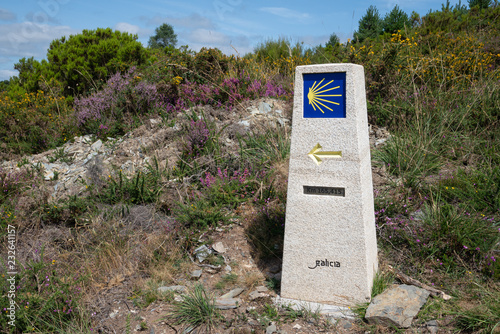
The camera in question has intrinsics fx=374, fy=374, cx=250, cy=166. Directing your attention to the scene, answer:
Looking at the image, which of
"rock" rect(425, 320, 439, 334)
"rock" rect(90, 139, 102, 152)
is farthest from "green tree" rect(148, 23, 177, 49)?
"rock" rect(425, 320, 439, 334)

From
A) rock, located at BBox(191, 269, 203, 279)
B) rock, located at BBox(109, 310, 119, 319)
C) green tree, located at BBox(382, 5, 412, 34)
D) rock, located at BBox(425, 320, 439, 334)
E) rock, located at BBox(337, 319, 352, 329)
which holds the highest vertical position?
green tree, located at BBox(382, 5, 412, 34)

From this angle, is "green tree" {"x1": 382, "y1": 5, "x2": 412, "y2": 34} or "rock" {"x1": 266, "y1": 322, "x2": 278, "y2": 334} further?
"green tree" {"x1": 382, "y1": 5, "x2": 412, "y2": 34}

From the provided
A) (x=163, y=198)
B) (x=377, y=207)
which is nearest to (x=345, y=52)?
(x=377, y=207)

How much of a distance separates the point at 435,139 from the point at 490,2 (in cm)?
1057

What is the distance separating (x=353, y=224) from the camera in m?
3.19

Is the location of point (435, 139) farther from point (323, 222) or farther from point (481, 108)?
point (323, 222)

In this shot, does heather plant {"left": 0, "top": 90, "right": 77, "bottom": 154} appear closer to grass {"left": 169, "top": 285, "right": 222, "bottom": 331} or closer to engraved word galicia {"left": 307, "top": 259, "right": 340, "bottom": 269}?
grass {"left": 169, "top": 285, "right": 222, "bottom": 331}

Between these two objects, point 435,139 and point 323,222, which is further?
point 435,139

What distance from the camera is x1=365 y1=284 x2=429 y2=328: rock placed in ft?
10.00

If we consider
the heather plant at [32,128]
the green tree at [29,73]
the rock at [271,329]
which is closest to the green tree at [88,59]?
the green tree at [29,73]

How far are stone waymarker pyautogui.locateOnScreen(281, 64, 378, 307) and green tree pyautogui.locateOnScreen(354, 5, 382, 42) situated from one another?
11273 mm

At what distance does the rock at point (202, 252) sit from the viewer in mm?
4180

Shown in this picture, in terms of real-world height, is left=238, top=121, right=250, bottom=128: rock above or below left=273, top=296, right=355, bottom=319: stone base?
above

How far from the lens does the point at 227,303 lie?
3404 millimetres
